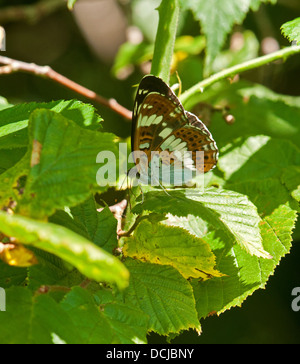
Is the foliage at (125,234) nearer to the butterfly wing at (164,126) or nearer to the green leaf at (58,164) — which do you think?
the green leaf at (58,164)

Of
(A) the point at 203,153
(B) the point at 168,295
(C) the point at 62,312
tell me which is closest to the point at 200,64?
(A) the point at 203,153

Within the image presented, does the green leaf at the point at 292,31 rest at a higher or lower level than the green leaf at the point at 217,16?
lower

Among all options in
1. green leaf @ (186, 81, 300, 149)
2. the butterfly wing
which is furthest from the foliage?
green leaf @ (186, 81, 300, 149)

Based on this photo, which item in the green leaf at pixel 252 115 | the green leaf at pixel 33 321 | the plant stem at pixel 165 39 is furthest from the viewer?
the green leaf at pixel 252 115

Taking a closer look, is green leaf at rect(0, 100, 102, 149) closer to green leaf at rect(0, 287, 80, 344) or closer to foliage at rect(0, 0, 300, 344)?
foliage at rect(0, 0, 300, 344)

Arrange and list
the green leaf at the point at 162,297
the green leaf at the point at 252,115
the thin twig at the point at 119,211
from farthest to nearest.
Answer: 1. the green leaf at the point at 252,115
2. the thin twig at the point at 119,211
3. the green leaf at the point at 162,297

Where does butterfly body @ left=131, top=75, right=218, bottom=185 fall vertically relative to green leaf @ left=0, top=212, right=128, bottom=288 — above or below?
above

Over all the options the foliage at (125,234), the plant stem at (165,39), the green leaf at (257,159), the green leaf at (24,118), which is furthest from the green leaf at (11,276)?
the green leaf at (257,159)
